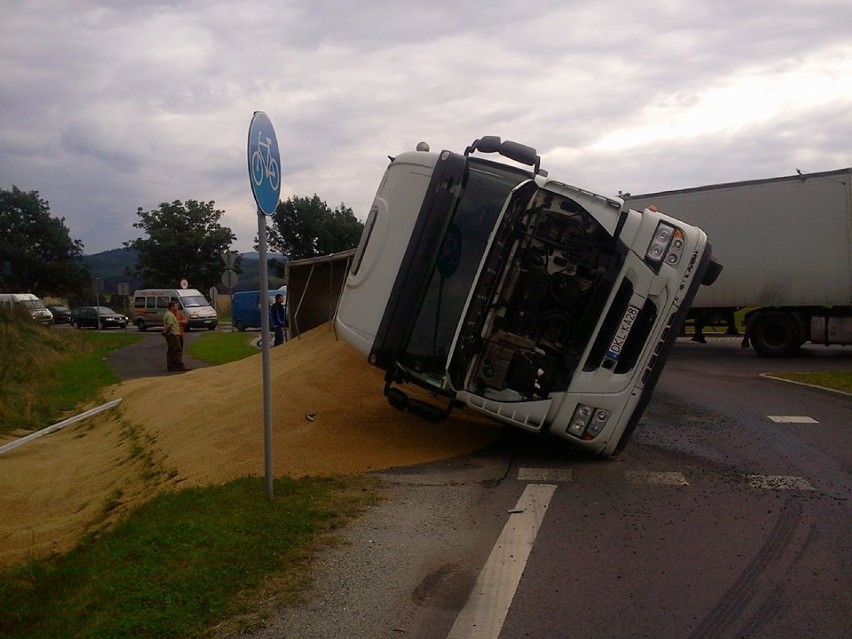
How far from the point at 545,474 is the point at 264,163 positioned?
377 centimetres

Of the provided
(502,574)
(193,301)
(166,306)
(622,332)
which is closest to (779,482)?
(622,332)

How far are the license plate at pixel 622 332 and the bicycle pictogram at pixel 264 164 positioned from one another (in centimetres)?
332

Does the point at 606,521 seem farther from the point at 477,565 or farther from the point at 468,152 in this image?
the point at 468,152

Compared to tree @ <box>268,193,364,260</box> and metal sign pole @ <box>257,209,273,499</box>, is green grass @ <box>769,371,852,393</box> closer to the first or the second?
metal sign pole @ <box>257,209,273,499</box>

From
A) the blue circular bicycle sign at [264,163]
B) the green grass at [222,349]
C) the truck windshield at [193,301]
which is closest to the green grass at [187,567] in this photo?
the blue circular bicycle sign at [264,163]

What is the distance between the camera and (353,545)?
5910 mm

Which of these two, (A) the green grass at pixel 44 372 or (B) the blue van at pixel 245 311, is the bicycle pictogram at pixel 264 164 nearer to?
(A) the green grass at pixel 44 372

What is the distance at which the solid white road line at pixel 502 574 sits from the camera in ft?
15.2

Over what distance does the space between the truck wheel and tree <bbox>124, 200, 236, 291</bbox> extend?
40062mm

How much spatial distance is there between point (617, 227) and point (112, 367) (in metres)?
17.7

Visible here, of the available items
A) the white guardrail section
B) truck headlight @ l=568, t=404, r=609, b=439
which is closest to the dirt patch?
the white guardrail section

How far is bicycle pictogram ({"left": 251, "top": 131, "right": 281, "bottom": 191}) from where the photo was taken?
6.32 m

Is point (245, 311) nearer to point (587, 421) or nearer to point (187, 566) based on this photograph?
point (587, 421)

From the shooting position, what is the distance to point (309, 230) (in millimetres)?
51156
